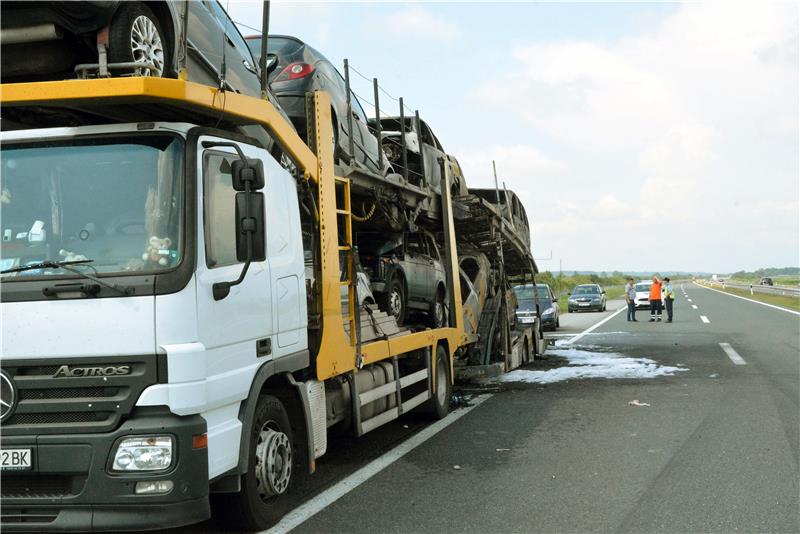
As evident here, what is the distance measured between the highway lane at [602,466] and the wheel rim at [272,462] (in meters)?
0.32

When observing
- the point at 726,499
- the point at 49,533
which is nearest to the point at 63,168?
the point at 49,533

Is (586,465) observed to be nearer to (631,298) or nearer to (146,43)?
(146,43)

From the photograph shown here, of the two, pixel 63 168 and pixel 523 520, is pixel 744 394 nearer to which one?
pixel 523 520

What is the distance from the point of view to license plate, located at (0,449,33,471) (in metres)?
3.88

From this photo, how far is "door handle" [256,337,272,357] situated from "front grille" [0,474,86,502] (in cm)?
127

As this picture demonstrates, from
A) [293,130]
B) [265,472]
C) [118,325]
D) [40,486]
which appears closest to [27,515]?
[40,486]

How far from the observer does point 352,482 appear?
6023mm

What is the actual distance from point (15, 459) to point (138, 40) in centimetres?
260

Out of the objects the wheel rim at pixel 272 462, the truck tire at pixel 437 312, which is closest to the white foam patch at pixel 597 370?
the truck tire at pixel 437 312

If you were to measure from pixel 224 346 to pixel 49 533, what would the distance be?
4.12ft

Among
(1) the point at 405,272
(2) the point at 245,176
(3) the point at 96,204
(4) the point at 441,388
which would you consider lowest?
(4) the point at 441,388

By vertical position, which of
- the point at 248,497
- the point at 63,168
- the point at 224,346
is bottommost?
the point at 248,497

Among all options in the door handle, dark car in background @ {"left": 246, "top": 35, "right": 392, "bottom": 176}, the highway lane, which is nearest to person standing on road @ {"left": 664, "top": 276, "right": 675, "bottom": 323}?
the highway lane

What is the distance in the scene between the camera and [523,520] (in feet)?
16.4
